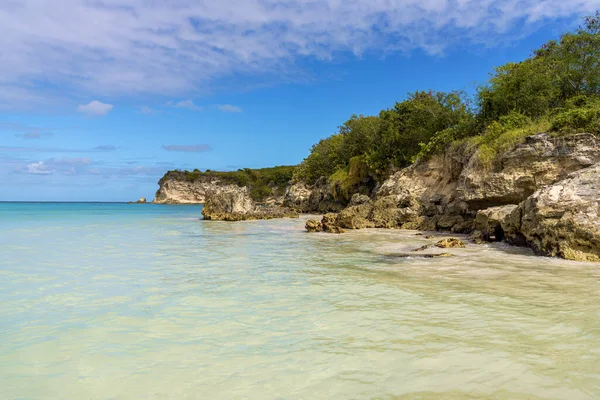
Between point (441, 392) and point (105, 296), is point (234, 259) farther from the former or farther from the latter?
point (441, 392)

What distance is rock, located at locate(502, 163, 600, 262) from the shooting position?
10273 mm

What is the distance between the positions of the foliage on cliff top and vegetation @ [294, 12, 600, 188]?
56710 mm

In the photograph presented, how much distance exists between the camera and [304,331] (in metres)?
5.25

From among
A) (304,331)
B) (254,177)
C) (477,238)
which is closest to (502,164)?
(477,238)

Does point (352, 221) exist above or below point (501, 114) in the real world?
below

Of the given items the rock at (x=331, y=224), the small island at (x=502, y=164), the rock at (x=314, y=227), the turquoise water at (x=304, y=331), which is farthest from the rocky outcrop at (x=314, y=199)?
the turquoise water at (x=304, y=331)

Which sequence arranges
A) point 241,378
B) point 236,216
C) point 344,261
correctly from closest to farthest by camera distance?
point 241,378, point 344,261, point 236,216

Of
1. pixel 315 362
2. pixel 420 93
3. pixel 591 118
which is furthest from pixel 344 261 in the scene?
pixel 420 93

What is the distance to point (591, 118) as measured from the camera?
14508 mm

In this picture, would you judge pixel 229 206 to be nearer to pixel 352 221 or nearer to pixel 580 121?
pixel 352 221

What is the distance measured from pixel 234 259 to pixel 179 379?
763 centimetres

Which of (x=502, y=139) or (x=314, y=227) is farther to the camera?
(x=314, y=227)

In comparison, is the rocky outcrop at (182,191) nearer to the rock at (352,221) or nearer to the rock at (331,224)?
the rock at (352,221)

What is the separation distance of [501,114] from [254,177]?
88.6 m
